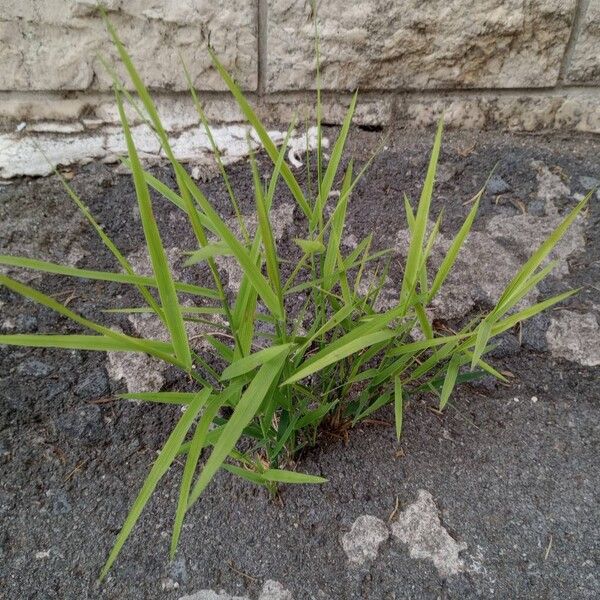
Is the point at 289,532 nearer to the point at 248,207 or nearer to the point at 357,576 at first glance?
the point at 357,576

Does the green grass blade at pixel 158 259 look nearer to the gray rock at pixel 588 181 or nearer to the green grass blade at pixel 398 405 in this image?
the green grass blade at pixel 398 405

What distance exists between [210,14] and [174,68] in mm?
137

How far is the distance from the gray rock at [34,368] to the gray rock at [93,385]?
0.20 ft

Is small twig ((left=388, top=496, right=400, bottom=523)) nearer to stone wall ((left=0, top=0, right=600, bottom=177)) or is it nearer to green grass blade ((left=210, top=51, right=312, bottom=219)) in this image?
green grass blade ((left=210, top=51, right=312, bottom=219))

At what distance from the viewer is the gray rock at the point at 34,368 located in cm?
93

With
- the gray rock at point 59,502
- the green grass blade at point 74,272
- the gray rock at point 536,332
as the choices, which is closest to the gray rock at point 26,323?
the gray rock at point 59,502

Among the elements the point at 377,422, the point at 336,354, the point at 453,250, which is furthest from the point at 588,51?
the point at 336,354

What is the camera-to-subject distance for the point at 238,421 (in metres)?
0.54

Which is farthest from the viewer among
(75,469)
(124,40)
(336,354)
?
(124,40)

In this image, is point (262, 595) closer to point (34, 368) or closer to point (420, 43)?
point (34, 368)

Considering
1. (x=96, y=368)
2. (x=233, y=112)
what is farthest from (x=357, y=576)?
(x=233, y=112)

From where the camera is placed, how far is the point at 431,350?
37.8 inches

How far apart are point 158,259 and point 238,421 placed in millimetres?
179

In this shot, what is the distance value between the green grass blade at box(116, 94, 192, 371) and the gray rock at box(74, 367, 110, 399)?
0.42m
